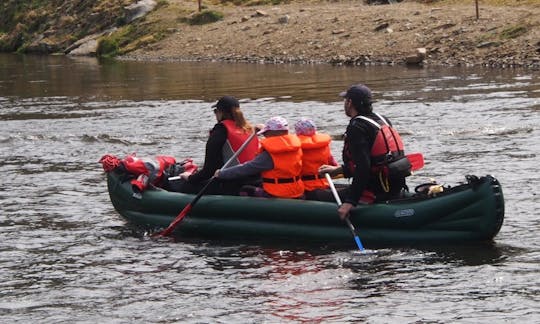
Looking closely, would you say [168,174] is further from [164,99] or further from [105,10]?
→ [105,10]

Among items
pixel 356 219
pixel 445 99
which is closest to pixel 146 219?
pixel 356 219

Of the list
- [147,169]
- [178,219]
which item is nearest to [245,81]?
[147,169]

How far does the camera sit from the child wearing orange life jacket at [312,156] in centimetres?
1182

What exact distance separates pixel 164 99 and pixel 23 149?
27.2 ft

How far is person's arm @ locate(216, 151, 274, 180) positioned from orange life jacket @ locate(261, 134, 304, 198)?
67mm

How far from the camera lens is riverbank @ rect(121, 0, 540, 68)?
32.1 m

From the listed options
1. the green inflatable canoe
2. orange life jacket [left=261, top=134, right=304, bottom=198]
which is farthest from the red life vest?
orange life jacket [left=261, top=134, right=304, bottom=198]

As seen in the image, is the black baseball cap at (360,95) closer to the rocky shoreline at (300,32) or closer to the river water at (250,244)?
the river water at (250,244)

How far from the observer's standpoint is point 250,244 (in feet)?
39.6

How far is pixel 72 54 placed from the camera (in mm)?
53125

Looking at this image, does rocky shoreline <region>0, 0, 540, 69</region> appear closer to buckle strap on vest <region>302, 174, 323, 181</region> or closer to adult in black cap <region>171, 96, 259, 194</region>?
adult in black cap <region>171, 96, 259, 194</region>

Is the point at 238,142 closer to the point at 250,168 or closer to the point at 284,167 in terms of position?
the point at 250,168

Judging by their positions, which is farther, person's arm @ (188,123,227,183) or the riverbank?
the riverbank

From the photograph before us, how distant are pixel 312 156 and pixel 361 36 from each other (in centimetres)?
2602
